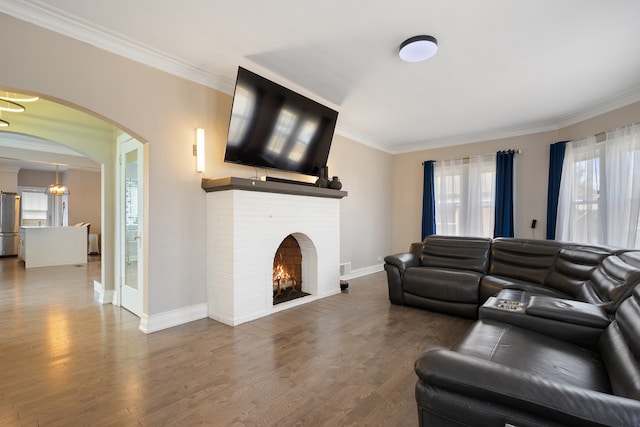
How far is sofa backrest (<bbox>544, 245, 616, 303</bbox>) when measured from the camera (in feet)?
8.26

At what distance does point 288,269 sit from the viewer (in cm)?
452

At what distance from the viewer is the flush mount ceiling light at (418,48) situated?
2.62 m

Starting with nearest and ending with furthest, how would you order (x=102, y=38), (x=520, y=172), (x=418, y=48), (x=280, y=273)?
(x=102, y=38) → (x=418, y=48) → (x=280, y=273) → (x=520, y=172)

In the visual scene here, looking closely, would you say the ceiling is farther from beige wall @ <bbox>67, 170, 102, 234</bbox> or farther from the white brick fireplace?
beige wall @ <bbox>67, 170, 102, 234</bbox>

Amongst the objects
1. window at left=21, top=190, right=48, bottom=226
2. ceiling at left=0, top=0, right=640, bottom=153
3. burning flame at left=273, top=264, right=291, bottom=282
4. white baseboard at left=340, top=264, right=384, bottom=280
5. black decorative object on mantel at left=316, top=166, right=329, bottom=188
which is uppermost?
ceiling at left=0, top=0, right=640, bottom=153

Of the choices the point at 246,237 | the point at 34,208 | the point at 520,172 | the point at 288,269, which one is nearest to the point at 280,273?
the point at 288,269

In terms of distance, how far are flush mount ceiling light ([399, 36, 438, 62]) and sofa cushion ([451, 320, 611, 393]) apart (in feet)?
7.84

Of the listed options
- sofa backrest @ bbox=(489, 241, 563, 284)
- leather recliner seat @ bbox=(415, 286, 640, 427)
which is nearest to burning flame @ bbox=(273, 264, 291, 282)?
sofa backrest @ bbox=(489, 241, 563, 284)

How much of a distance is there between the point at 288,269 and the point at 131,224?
2175mm

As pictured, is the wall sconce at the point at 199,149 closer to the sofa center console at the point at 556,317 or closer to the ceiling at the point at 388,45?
the ceiling at the point at 388,45

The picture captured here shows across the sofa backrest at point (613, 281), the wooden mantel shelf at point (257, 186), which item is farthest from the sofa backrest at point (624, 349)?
the wooden mantel shelf at point (257, 186)

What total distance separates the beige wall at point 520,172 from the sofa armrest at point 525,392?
4.63m

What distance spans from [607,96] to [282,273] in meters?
5.09

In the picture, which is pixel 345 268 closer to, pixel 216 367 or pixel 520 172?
pixel 216 367
